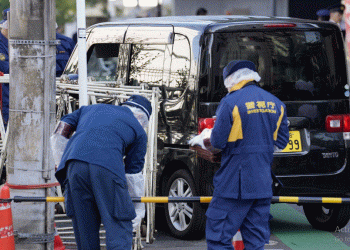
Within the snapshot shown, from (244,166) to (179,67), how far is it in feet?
7.15

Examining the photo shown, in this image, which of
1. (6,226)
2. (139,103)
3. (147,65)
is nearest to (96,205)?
(139,103)

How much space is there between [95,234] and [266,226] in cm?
126

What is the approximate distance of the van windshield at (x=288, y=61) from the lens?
7191mm

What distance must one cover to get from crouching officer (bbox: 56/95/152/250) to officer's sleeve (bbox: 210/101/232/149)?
50 cm

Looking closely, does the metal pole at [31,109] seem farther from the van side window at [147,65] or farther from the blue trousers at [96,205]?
the van side window at [147,65]

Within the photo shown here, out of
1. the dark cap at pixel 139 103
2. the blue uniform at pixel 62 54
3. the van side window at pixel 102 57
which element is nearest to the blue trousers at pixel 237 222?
the dark cap at pixel 139 103

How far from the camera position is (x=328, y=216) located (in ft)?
26.7

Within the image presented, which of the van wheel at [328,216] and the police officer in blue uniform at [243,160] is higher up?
the police officer in blue uniform at [243,160]

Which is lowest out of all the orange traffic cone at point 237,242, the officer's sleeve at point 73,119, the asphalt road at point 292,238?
the asphalt road at point 292,238

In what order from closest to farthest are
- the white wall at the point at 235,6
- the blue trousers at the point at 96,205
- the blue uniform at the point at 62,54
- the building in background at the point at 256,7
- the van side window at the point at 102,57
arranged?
the blue trousers at the point at 96,205 < the van side window at the point at 102,57 < the blue uniform at the point at 62,54 < the building in background at the point at 256,7 < the white wall at the point at 235,6

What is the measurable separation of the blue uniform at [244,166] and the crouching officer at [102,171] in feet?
2.00

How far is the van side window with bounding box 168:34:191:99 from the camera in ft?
24.2

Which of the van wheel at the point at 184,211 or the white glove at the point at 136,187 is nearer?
the white glove at the point at 136,187

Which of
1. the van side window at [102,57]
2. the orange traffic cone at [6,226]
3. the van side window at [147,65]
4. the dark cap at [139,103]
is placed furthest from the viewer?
the van side window at [102,57]
